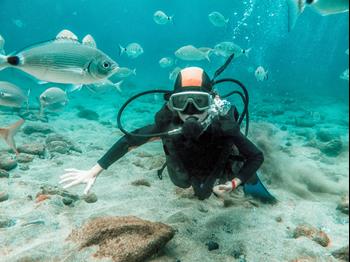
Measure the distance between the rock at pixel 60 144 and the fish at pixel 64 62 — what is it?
16.0 feet

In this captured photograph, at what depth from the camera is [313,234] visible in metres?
4.21

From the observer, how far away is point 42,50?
3.48m

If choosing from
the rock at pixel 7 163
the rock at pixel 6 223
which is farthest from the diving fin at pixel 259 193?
the rock at pixel 7 163

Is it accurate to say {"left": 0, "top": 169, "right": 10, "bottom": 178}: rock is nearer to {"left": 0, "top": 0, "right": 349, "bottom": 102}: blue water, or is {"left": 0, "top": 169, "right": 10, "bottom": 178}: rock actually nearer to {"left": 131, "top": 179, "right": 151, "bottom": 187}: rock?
{"left": 131, "top": 179, "right": 151, "bottom": 187}: rock

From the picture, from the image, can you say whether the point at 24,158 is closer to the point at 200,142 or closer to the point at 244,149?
the point at 200,142

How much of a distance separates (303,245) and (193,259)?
144cm

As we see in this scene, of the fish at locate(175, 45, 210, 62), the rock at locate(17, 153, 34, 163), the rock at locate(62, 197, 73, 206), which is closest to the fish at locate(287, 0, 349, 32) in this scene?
the rock at locate(62, 197, 73, 206)

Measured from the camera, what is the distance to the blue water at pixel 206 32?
44.7 m

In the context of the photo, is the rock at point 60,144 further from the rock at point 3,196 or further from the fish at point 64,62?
the fish at point 64,62

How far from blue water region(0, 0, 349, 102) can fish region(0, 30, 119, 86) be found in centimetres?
→ 2770

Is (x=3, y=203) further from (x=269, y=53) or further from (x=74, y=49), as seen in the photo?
(x=269, y=53)

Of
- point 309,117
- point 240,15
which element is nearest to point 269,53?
point 240,15

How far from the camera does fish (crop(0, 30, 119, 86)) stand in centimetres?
346

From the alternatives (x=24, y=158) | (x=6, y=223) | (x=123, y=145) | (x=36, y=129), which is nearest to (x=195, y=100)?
(x=123, y=145)
